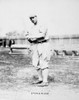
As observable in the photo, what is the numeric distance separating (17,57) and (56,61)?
59cm

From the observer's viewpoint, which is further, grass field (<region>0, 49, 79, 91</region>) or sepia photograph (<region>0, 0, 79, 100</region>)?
grass field (<region>0, 49, 79, 91</region>)

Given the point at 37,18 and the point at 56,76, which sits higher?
the point at 37,18

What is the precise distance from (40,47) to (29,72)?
449 millimetres

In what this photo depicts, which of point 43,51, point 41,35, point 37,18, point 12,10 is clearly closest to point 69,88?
point 43,51

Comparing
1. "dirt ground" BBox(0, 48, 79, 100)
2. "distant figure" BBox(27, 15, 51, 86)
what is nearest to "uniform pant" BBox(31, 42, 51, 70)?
"distant figure" BBox(27, 15, 51, 86)

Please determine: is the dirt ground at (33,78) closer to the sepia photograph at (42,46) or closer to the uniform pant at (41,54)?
the sepia photograph at (42,46)

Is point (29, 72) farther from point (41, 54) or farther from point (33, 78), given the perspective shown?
point (41, 54)

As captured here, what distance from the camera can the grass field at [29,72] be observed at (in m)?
2.62

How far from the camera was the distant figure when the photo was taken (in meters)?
2.48

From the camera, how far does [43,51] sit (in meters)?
2.53

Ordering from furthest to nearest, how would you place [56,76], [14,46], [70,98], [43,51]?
1. [14,46]
2. [56,76]
3. [43,51]
4. [70,98]

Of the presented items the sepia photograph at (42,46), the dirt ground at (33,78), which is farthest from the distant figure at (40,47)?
the dirt ground at (33,78)

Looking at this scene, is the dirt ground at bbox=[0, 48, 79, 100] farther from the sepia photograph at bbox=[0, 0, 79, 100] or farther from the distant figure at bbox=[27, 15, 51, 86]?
the distant figure at bbox=[27, 15, 51, 86]

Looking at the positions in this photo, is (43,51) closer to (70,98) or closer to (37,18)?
(37,18)
